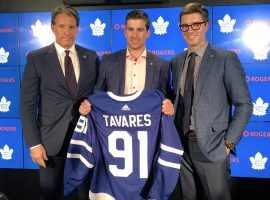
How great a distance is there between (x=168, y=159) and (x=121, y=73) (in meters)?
0.66

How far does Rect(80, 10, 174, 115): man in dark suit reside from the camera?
2.13 m

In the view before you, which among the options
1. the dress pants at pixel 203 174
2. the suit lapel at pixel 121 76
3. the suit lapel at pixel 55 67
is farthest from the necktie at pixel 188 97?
the suit lapel at pixel 55 67

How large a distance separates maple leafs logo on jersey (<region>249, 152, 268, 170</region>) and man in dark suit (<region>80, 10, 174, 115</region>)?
1.69m

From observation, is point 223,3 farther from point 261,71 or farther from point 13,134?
point 13,134

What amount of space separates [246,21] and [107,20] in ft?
4.80

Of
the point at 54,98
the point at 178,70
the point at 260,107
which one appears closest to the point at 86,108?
the point at 54,98

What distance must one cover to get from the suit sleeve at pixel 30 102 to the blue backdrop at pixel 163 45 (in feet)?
4.47

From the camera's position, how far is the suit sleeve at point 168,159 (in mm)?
1987

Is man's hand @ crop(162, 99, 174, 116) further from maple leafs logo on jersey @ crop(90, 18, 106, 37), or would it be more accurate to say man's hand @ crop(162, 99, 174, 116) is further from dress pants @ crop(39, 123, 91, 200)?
maple leafs logo on jersey @ crop(90, 18, 106, 37)

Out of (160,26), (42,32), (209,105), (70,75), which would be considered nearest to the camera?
(209,105)

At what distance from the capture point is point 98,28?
3531 mm

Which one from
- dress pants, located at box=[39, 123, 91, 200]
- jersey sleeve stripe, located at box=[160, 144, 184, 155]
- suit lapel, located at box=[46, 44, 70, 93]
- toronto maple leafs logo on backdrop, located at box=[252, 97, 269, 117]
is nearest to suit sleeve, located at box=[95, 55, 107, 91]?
suit lapel, located at box=[46, 44, 70, 93]

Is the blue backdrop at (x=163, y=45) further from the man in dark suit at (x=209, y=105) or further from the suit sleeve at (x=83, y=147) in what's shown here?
the suit sleeve at (x=83, y=147)

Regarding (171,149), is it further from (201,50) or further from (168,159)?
(201,50)
